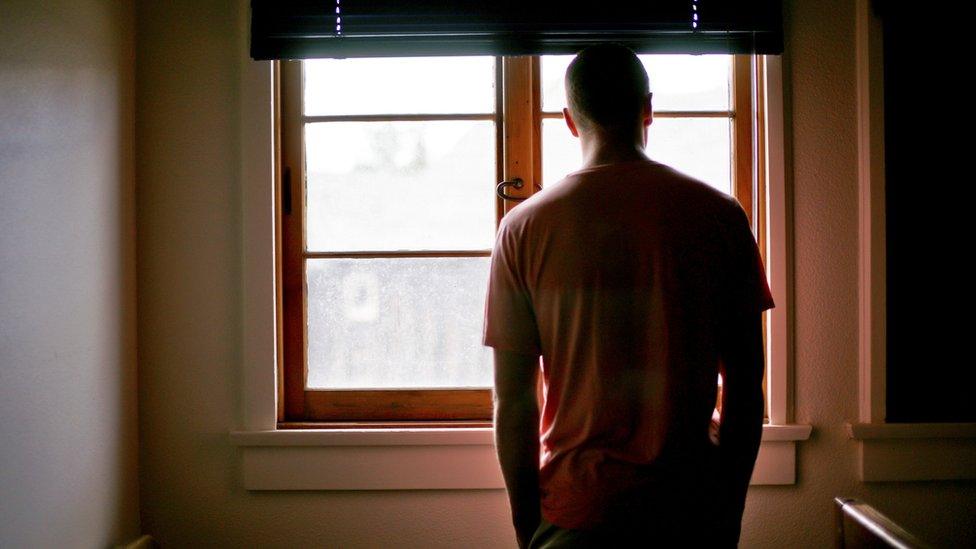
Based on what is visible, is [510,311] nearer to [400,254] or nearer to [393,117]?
[400,254]

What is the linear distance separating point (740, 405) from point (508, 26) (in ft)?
3.75

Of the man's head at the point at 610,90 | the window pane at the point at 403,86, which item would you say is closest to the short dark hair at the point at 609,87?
the man's head at the point at 610,90

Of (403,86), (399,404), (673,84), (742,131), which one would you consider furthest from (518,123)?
(399,404)

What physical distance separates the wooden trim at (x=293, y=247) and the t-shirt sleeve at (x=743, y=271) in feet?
4.01

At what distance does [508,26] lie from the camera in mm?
1781

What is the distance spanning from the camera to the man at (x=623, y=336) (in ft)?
3.54

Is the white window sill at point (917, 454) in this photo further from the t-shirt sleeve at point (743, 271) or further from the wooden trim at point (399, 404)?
the wooden trim at point (399, 404)

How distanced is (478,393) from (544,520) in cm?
76

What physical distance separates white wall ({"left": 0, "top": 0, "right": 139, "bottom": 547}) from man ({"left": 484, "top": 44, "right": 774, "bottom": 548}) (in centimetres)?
102

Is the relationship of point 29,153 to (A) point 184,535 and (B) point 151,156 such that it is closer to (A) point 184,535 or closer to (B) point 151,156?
(B) point 151,156

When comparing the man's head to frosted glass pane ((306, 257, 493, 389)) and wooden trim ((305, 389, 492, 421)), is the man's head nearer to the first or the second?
frosted glass pane ((306, 257, 493, 389))

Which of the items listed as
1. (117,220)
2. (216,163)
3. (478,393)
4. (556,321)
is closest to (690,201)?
(556,321)

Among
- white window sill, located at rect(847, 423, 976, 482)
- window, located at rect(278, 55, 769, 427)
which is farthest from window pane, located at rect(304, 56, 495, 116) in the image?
white window sill, located at rect(847, 423, 976, 482)

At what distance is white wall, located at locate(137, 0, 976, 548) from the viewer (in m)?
1.84
